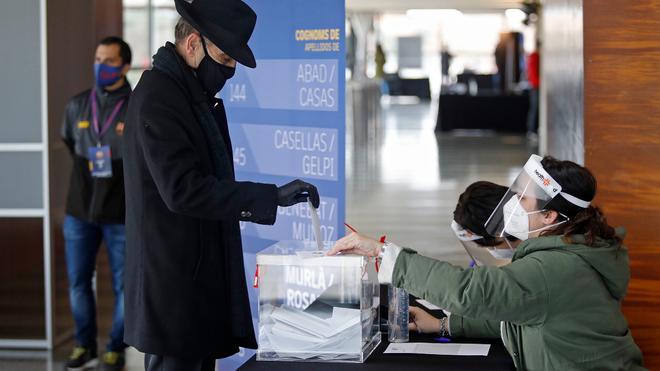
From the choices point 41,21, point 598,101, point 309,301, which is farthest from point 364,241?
point 41,21

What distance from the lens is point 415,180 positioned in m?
12.7

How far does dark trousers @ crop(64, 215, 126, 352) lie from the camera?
5.24 metres

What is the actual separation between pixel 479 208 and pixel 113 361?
8.81 ft

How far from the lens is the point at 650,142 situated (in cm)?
363

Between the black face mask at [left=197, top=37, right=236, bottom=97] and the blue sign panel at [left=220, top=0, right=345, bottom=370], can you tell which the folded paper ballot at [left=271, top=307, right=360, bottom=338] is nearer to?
the black face mask at [left=197, top=37, right=236, bottom=97]

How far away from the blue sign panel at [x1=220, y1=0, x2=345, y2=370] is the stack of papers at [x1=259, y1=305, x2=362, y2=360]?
148cm

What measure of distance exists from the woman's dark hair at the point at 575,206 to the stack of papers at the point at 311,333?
586 millimetres

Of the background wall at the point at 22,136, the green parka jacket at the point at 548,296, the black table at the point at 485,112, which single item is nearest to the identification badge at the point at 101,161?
the background wall at the point at 22,136

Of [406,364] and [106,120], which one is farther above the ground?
[106,120]

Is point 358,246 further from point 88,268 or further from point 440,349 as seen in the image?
point 88,268

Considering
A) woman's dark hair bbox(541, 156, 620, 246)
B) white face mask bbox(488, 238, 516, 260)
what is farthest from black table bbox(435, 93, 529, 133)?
woman's dark hair bbox(541, 156, 620, 246)

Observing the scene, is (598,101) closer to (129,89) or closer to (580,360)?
(580,360)

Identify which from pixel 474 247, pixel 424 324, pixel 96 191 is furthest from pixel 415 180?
pixel 424 324

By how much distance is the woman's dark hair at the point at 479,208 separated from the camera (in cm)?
319
